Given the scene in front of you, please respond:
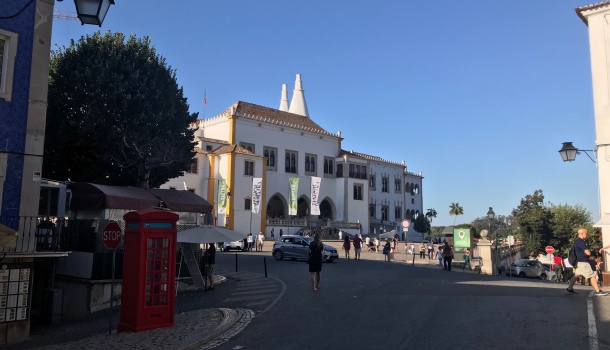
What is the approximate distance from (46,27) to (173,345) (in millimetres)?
9444

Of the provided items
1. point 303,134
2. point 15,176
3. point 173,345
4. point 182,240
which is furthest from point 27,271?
point 303,134

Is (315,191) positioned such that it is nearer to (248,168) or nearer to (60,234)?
(248,168)

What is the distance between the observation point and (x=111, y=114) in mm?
23422

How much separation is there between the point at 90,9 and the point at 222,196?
136 feet

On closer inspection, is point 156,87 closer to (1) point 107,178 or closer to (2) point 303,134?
(1) point 107,178

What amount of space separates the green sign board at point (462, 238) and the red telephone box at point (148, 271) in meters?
27.1

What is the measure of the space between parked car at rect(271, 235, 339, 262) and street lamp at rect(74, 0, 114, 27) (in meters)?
23.1

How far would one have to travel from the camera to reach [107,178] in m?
24.7

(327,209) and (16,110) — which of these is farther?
(327,209)

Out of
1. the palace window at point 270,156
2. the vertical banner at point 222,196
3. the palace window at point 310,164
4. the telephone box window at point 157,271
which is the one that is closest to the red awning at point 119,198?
the telephone box window at point 157,271

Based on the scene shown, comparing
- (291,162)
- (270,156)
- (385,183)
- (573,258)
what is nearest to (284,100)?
(385,183)

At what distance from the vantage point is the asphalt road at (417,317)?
798 centimetres

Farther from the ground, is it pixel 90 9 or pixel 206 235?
pixel 90 9

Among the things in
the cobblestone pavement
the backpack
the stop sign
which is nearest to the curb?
the cobblestone pavement
